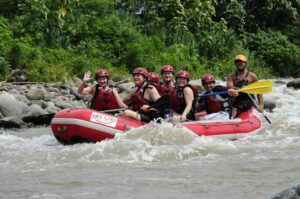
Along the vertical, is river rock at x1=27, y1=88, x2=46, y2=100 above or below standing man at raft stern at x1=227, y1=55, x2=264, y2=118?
below

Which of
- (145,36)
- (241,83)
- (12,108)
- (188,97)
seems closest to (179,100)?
(188,97)

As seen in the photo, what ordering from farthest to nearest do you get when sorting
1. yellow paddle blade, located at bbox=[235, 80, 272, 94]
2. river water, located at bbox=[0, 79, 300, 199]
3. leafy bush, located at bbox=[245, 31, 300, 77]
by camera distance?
1. leafy bush, located at bbox=[245, 31, 300, 77]
2. yellow paddle blade, located at bbox=[235, 80, 272, 94]
3. river water, located at bbox=[0, 79, 300, 199]

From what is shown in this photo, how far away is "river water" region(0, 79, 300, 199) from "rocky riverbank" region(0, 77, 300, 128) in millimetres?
1814

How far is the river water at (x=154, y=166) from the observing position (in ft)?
16.0

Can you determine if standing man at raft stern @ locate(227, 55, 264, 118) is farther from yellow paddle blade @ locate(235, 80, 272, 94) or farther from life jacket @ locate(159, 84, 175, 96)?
life jacket @ locate(159, 84, 175, 96)

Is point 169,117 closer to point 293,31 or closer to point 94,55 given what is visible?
point 94,55

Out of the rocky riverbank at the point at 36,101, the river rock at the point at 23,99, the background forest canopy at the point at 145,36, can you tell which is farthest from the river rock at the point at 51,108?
the background forest canopy at the point at 145,36

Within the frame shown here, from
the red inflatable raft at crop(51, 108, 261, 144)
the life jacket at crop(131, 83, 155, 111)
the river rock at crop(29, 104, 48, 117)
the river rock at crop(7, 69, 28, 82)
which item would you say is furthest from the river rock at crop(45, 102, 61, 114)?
the red inflatable raft at crop(51, 108, 261, 144)

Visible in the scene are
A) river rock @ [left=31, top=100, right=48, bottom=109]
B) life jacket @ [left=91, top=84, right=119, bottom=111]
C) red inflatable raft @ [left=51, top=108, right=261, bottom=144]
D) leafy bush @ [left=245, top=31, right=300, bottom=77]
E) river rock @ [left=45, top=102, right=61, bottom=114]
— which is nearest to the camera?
red inflatable raft @ [left=51, top=108, right=261, bottom=144]

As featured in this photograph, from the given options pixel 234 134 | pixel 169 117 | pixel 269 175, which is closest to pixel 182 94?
pixel 169 117

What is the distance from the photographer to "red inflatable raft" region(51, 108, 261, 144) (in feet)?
24.5

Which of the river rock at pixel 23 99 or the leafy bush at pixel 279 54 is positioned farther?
the leafy bush at pixel 279 54

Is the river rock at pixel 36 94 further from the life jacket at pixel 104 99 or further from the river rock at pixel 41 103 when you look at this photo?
the life jacket at pixel 104 99

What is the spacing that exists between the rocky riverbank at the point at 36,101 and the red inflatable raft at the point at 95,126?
2.60 meters
